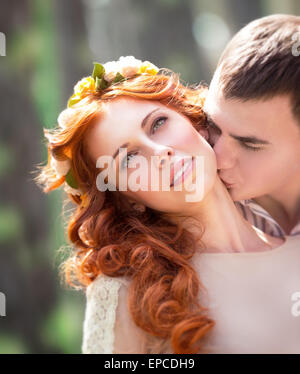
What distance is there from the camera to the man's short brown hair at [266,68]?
1.80 meters

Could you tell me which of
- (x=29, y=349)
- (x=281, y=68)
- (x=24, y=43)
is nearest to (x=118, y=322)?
(x=281, y=68)

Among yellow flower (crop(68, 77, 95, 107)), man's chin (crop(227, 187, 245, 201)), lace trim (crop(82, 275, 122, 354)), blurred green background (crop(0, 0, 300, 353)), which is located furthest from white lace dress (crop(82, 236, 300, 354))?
blurred green background (crop(0, 0, 300, 353))

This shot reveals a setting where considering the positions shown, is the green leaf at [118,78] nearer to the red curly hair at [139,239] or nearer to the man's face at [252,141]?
the red curly hair at [139,239]

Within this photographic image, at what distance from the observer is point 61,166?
1.96m

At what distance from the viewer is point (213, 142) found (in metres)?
1.96

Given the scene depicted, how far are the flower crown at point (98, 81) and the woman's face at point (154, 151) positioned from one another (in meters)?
0.12

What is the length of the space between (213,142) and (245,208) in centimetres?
41

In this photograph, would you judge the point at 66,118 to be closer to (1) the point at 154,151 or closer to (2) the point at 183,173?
(1) the point at 154,151

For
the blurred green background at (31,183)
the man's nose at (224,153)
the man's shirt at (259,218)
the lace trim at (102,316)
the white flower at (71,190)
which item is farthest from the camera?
the blurred green background at (31,183)

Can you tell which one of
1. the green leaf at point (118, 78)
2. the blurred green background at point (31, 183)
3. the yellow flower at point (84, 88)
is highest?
the green leaf at point (118, 78)

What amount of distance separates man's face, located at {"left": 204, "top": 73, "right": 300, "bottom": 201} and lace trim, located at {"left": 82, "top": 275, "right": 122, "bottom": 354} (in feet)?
2.06

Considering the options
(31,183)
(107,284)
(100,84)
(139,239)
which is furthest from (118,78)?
(31,183)

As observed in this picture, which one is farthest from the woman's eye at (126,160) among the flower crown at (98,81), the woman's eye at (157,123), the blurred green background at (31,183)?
the blurred green background at (31,183)
